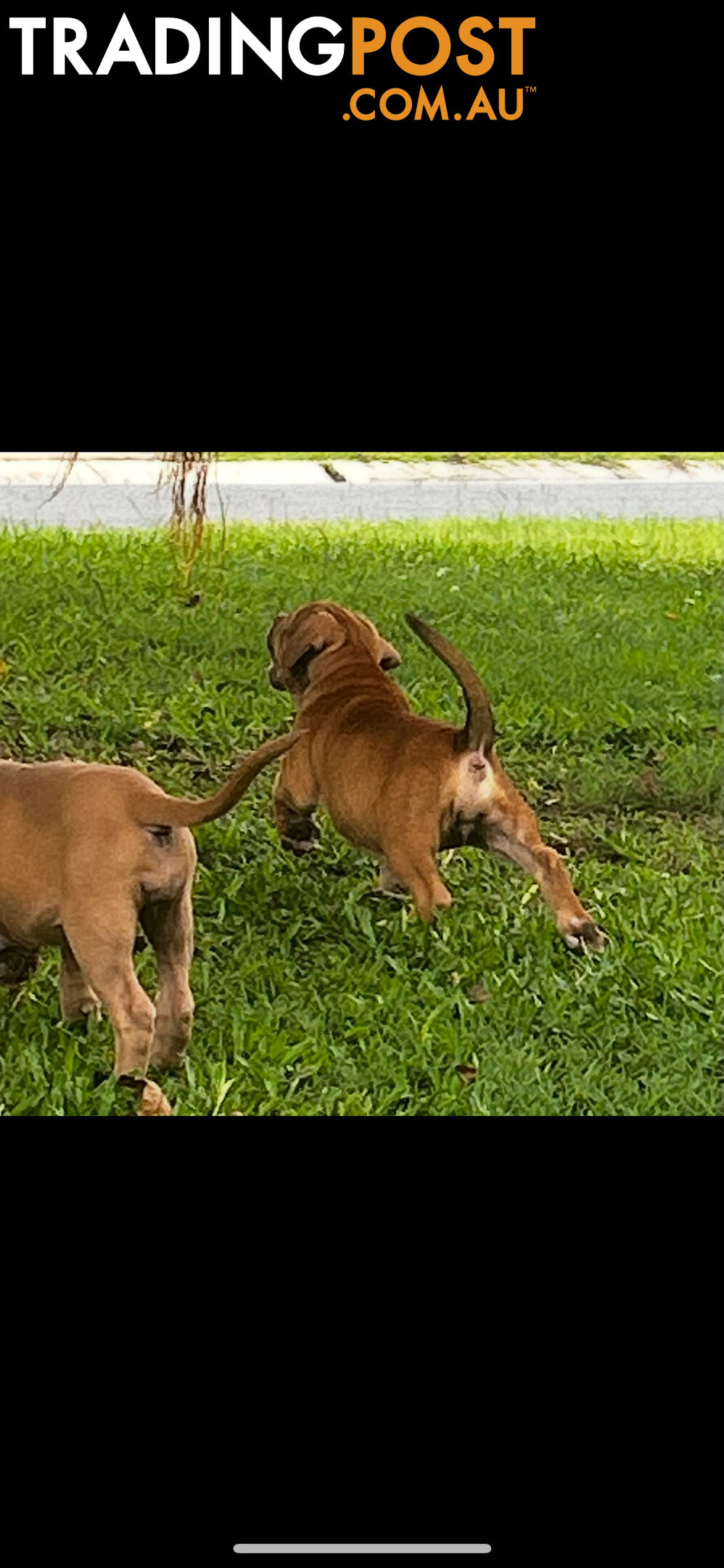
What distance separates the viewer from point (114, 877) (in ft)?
9.68

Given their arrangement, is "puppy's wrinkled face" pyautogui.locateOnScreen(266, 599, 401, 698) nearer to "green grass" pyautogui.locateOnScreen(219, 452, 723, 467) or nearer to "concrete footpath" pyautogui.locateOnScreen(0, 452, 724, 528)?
"concrete footpath" pyautogui.locateOnScreen(0, 452, 724, 528)

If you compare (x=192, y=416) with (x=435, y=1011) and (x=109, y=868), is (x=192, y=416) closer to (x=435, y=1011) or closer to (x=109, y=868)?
(x=109, y=868)

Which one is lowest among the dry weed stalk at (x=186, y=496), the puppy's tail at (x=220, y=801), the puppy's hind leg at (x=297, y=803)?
the puppy's hind leg at (x=297, y=803)

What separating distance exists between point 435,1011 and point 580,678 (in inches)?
24.1

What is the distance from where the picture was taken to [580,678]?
3.46 metres

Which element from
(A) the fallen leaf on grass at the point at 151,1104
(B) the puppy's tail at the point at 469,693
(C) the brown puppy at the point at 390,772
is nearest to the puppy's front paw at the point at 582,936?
(C) the brown puppy at the point at 390,772

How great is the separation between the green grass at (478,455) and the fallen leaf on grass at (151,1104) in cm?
87

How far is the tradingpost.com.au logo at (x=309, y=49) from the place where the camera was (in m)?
2.56

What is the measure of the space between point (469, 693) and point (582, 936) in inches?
16.5

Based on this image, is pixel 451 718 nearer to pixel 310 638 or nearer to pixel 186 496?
pixel 310 638

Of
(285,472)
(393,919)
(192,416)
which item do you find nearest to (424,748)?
(393,919)

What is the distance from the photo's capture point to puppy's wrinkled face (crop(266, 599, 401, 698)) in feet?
10.9

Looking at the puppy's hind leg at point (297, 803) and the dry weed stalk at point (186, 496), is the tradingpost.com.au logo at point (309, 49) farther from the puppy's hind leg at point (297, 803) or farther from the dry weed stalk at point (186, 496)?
the puppy's hind leg at point (297, 803)

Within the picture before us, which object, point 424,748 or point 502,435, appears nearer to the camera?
point 502,435
